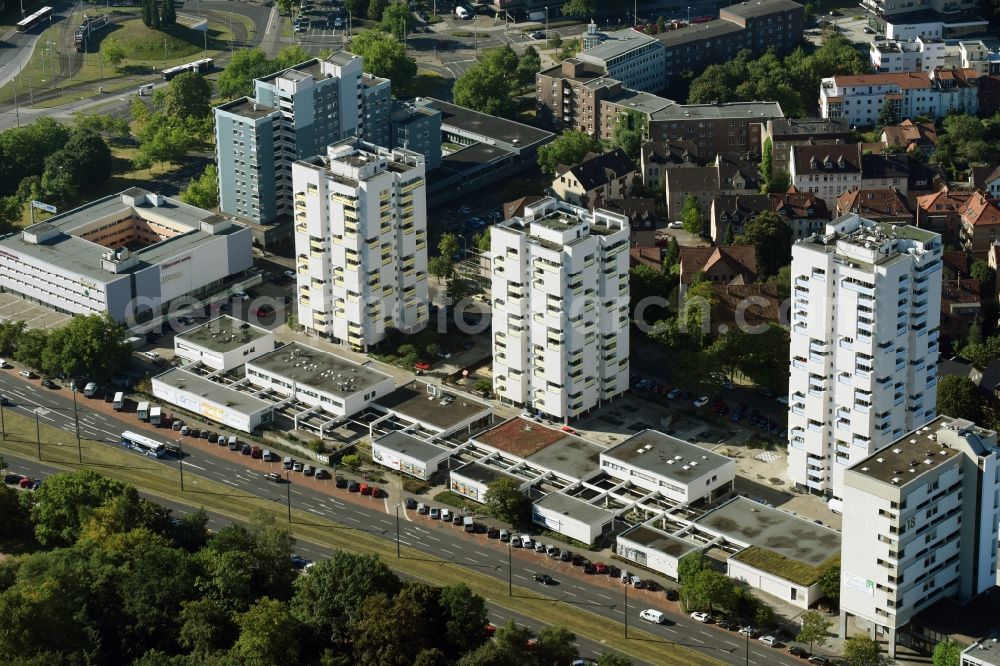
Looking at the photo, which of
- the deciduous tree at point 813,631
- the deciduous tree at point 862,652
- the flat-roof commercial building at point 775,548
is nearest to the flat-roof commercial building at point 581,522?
the flat-roof commercial building at point 775,548

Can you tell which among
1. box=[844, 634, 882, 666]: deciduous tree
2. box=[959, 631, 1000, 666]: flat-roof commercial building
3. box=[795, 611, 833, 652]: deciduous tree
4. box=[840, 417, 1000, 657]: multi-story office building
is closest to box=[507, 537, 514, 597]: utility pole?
box=[795, 611, 833, 652]: deciduous tree

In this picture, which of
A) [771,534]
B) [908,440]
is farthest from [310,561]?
[908,440]

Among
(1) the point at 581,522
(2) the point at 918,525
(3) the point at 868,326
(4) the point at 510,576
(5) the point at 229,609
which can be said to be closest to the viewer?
(2) the point at 918,525

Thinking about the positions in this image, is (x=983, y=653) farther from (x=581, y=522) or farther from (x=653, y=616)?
(x=581, y=522)

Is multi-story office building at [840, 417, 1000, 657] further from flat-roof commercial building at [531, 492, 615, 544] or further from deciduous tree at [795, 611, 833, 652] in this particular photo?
flat-roof commercial building at [531, 492, 615, 544]

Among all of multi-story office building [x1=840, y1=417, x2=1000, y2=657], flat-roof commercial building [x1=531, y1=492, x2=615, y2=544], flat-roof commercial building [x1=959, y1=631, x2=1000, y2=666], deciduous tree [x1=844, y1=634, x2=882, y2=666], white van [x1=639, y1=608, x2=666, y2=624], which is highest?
multi-story office building [x1=840, y1=417, x2=1000, y2=657]

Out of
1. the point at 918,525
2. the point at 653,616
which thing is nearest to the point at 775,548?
the point at 653,616
